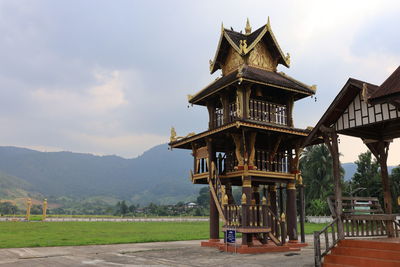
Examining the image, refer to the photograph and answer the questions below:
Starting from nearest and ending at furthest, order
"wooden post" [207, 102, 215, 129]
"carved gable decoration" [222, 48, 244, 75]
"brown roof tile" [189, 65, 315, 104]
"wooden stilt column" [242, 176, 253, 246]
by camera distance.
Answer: "wooden stilt column" [242, 176, 253, 246] → "brown roof tile" [189, 65, 315, 104] → "carved gable decoration" [222, 48, 244, 75] → "wooden post" [207, 102, 215, 129]

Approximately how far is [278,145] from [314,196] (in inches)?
2022

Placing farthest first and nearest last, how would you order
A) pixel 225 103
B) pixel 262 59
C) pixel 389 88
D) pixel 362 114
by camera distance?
pixel 262 59
pixel 225 103
pixel 362 114
pixel 389 88

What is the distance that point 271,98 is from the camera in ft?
69.5

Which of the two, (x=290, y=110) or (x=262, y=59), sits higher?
(x=262, y=59)

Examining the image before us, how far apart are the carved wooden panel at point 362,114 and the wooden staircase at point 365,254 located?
362cm

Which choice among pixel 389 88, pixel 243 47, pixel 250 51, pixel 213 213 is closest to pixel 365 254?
pixel 389 88

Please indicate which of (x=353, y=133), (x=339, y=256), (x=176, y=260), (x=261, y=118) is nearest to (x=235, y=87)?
(x=261, y=118)

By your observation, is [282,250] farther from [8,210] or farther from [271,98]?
[8,210]


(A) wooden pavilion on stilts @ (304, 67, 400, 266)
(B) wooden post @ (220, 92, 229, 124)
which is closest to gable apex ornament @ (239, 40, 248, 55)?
(B) wooden post @ (220, 92, 229, 124)

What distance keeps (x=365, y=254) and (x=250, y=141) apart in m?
8.69

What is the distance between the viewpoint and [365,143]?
13742 millimetres

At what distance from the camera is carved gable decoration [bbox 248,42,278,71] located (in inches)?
829

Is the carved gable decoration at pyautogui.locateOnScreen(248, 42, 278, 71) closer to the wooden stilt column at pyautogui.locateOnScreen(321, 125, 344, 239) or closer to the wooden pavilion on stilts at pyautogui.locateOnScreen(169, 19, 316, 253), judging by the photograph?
the wooden pavilion on stilts at pyautogui.locateOnScreen(169, 19, 316, 253)

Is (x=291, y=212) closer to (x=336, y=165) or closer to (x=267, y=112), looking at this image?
(x=267, y=112)
